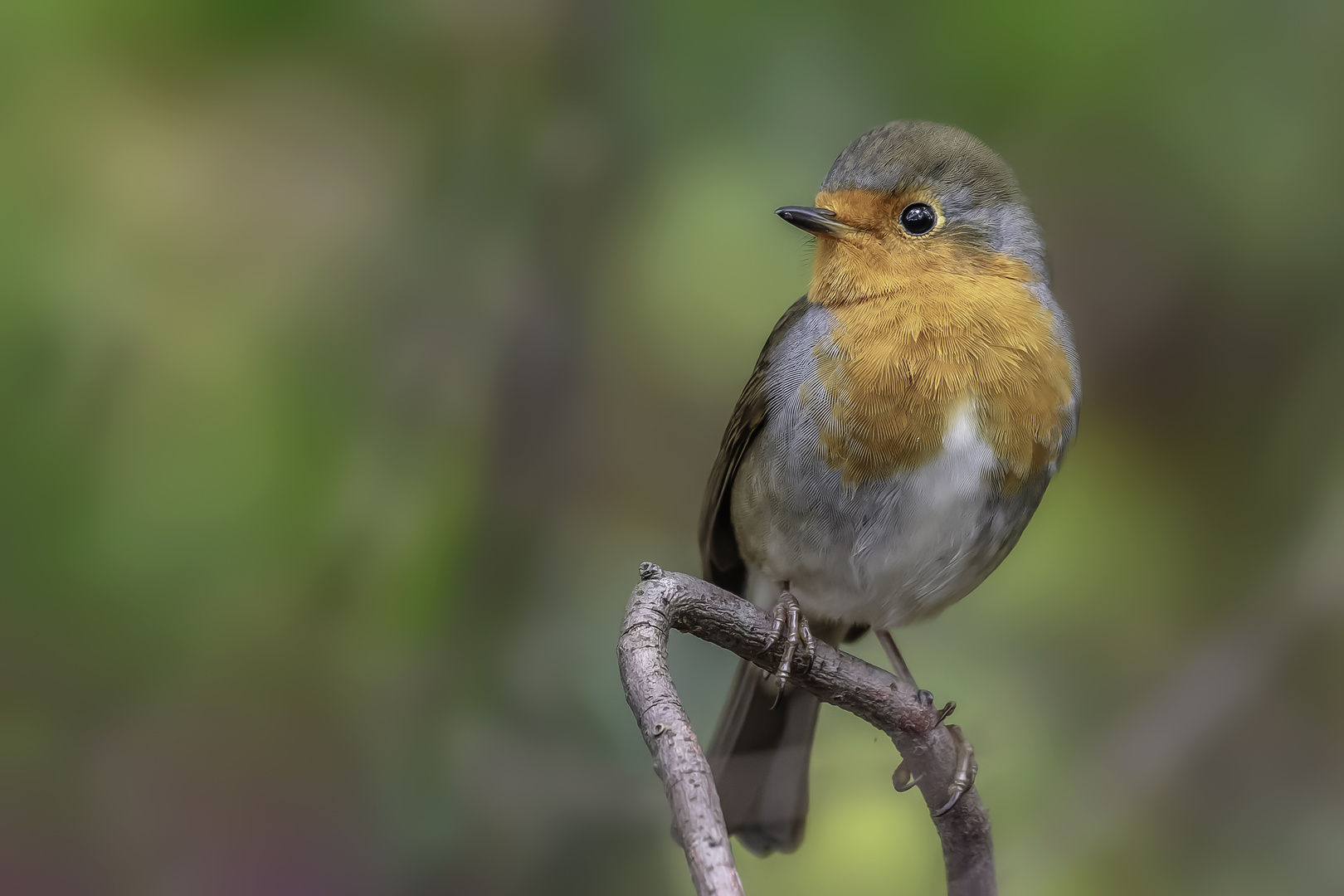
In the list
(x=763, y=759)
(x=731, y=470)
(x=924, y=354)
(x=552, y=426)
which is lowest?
(x=763, y=759)

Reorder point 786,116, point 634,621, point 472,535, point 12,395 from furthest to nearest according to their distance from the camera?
point 786,116, point 472,535, point 12,395, point 634,621

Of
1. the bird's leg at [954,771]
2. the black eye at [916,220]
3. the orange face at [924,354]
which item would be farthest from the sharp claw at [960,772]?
the black eye at [916,220]

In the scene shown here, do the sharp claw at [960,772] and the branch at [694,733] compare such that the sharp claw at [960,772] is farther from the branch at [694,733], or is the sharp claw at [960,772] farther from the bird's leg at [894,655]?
the bird's leg at [894,655]

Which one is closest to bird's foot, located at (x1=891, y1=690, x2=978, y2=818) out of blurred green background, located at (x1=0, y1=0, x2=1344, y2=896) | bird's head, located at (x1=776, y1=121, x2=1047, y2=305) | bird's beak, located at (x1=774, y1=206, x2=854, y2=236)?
blurred green background, located at (x1=0, y1=0, x2=1344, y2=896)

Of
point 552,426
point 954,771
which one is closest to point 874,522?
point 954,771

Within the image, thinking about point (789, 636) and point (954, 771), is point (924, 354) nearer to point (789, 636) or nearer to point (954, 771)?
point (789, 636)

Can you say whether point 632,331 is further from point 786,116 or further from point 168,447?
point 168,447

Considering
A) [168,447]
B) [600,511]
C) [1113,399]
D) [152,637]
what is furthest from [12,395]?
[1113,399]
